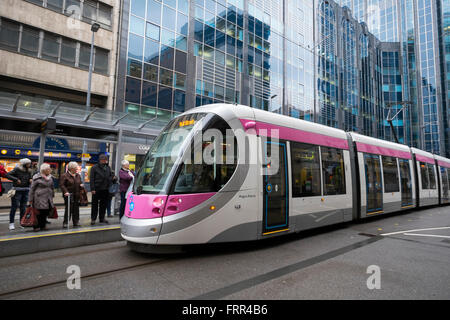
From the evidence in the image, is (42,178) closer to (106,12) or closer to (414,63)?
(106,12)

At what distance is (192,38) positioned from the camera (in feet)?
69.4

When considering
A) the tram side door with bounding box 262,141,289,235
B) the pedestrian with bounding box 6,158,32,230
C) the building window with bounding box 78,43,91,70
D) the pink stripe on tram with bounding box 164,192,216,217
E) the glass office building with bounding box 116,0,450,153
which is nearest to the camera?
the pink stripe on tram with bounding box 164,192,216,217

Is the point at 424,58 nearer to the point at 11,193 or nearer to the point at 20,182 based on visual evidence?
the point at 20,182

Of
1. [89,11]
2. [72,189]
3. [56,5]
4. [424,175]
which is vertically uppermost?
[89,11]

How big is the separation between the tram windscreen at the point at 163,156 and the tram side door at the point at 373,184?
667 centimetres

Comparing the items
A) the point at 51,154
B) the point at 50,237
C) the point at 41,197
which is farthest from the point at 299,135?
the point at 51,154

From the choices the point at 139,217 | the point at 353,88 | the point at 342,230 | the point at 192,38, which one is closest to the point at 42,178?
the point at 139,217

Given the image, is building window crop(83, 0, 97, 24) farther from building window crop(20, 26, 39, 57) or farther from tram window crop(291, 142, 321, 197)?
tram window crop(291, 142, 321, 197)

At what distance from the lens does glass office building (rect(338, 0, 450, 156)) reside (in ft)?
174

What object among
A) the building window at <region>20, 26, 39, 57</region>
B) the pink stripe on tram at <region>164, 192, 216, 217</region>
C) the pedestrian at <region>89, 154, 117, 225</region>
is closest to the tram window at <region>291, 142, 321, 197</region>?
the pink stripe on tram at <region>164, 192, 216, 217</region>

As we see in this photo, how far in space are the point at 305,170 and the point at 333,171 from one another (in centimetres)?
149

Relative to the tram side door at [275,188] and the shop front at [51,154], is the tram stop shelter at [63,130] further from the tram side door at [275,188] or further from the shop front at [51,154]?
the shop front at [51,154]

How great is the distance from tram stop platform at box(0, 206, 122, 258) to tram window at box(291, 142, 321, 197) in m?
4.59

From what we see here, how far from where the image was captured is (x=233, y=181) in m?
5.05
